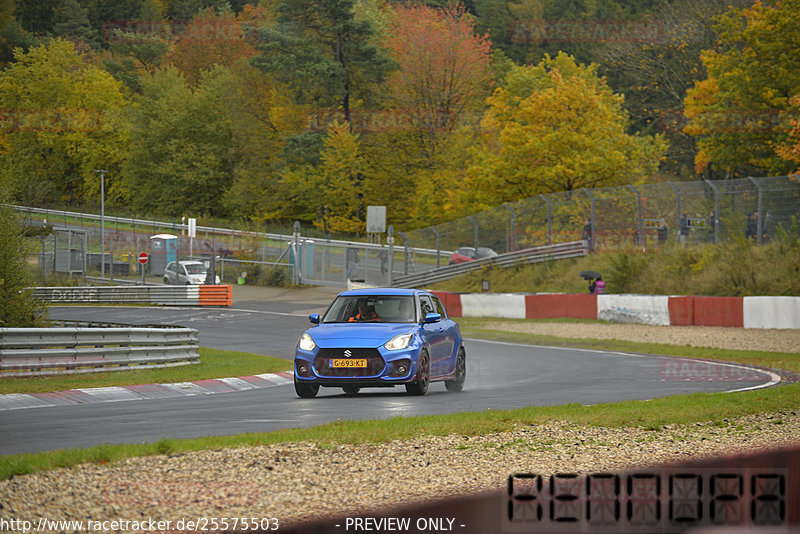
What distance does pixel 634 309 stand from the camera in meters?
31.3

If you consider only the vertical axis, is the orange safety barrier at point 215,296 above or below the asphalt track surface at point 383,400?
above

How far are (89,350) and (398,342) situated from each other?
24.8 feet

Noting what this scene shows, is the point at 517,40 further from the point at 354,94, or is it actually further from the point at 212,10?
the point at 212,10

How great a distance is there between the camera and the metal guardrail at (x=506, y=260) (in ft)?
134

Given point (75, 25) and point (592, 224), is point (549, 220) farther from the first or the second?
point (75, 25)

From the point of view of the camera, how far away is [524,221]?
42219 millimetres

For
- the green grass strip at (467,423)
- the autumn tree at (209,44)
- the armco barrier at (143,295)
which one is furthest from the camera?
the autumn tree at (209,44)

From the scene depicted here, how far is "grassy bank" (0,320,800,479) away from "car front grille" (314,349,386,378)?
2.30 meters

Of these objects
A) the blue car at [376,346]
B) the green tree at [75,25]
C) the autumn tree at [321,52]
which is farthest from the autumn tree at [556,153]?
the green tree at [75,25]

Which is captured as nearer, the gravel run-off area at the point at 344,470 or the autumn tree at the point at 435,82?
the gravel run-off area at the point at 344,470

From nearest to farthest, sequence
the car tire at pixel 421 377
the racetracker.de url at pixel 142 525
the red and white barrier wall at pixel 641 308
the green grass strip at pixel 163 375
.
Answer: the racetracker.de url at pixel 142 525 < the car tire at pixel 421 377 < the green grass strip at pixel 163 375 < the red and white barrier wall at pixel 641 308

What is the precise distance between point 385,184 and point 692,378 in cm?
5872

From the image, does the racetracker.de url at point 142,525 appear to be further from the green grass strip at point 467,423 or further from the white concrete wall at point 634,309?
the white concrete wall at point 634,309

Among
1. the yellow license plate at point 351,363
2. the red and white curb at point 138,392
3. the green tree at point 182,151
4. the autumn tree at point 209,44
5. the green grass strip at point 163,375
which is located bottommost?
the red and white curb at point 138,392
